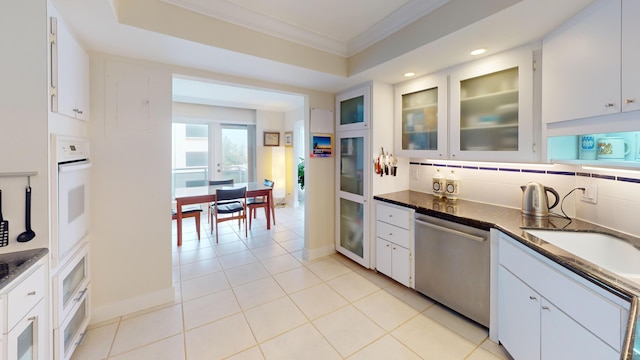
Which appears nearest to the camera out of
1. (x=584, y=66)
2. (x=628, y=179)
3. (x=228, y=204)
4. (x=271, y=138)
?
(x=584, y=66)

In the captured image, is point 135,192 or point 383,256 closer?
point 135,192

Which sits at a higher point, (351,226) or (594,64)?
(594,64)

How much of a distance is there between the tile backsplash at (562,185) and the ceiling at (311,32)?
3.20 ft

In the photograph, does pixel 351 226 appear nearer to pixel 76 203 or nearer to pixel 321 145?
pixel 321 145

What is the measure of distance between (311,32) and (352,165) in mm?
1498

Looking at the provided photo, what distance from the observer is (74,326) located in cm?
167

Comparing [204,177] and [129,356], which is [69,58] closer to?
[129,356]

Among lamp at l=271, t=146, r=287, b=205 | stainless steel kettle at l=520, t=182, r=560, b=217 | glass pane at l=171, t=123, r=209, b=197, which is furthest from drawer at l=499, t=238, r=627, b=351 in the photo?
glass pane at l=171, t=123, r=209, b=197

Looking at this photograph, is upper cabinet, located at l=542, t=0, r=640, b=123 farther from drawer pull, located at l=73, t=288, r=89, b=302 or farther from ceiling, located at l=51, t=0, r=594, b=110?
drawer pull, located at l=73, t=288, r=89, b=302

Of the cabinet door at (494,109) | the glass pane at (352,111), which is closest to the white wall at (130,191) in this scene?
the glass pane at (352,111)

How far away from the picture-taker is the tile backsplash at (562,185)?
4.81ft

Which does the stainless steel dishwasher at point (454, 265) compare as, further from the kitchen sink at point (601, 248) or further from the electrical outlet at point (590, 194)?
the electrical outlet at point (590, 194)

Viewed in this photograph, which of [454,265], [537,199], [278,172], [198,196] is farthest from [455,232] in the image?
[278,172]

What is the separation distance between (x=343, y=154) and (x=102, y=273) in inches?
102
